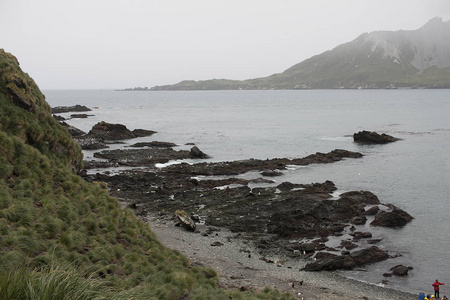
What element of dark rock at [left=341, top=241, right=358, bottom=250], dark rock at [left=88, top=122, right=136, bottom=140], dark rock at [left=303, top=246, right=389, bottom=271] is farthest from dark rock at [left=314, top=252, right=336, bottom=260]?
dark rock at [left=88, top=122, right=136, bottom=140]

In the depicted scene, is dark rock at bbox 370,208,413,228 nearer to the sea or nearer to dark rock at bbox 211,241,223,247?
the sea

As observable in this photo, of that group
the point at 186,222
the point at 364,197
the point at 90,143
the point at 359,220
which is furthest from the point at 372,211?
the point at 90,143

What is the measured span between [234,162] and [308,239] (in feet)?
97.6

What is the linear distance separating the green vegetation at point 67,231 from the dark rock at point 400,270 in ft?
31.6

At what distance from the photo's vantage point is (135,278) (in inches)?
646

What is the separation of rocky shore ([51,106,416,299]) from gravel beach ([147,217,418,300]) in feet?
0.21

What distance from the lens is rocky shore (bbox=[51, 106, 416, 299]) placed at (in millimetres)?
25091

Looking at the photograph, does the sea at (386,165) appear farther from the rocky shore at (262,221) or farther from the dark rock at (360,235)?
the rocky shore at (262,221)

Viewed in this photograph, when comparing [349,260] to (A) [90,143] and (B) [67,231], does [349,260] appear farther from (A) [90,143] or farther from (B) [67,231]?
(A) [90,143]

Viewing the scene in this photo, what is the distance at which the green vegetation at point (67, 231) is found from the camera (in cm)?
1438

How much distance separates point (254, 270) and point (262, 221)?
1032 centimetres

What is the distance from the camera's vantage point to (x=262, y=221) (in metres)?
35.8

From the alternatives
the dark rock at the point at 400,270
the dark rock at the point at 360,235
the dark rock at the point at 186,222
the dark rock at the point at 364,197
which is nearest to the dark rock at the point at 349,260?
the dark rock at the point at 400,270

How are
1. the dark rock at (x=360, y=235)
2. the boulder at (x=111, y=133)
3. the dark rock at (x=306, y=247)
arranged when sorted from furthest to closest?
the boulder at (x=111, y=133) → the dark rock at (x=360, y=235) → the dark rock at (x=306, y=247)
